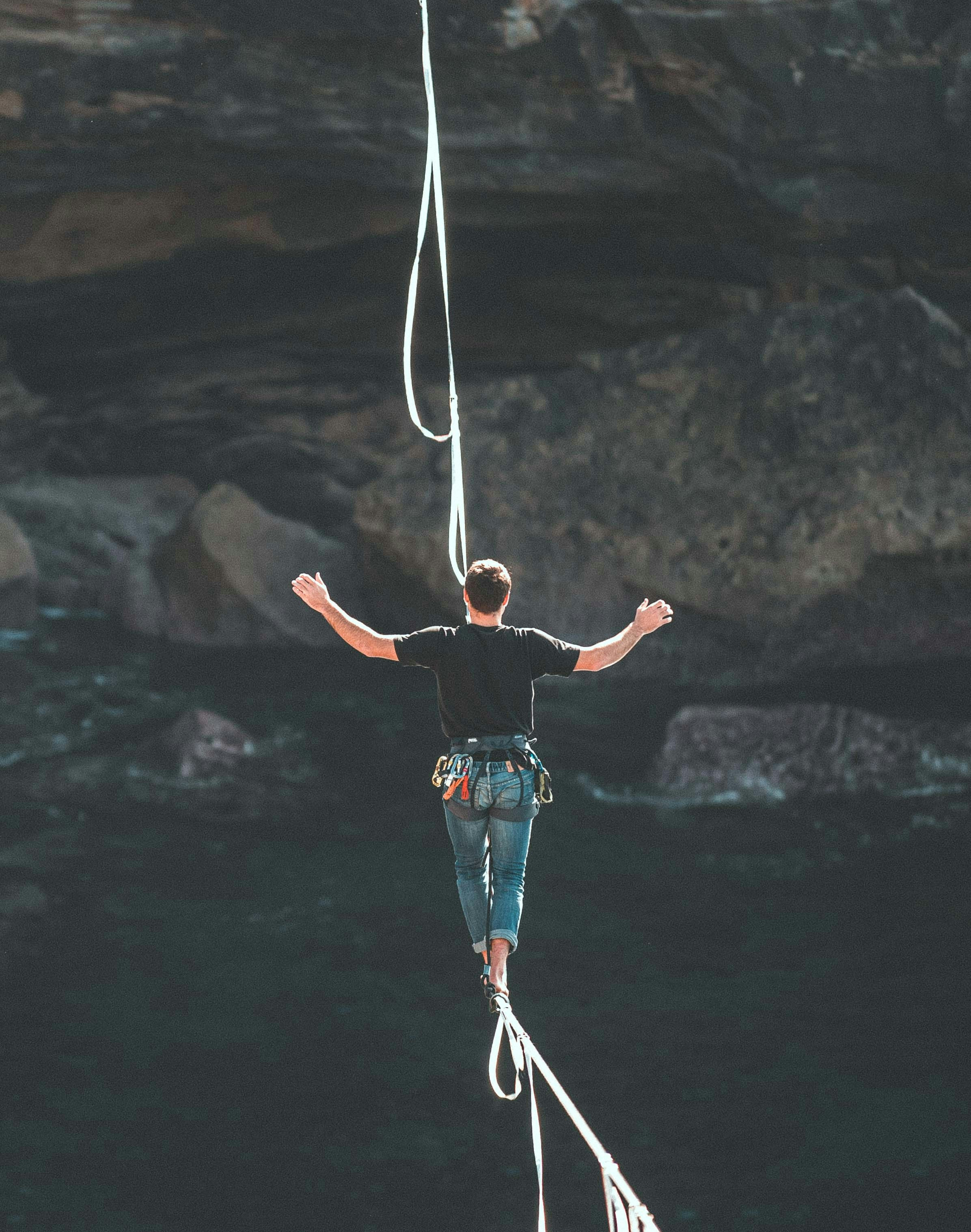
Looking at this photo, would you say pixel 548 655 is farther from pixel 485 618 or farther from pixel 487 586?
pixel 487 586

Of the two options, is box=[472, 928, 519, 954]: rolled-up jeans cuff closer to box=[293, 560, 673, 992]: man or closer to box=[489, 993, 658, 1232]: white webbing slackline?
box=[293, 560, 673, 992]: man

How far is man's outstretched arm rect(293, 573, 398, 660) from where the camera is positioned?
6.21 metres

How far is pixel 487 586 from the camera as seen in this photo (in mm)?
6195

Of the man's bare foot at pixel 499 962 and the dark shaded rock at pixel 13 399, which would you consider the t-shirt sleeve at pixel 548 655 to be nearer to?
the man's bare foot at pixel 499 962

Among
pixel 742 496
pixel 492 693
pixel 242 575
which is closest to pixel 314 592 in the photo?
pixel 492 693

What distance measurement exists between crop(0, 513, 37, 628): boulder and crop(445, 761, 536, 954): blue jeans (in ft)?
41.1

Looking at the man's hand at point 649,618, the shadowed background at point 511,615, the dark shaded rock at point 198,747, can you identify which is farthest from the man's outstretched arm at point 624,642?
the dark shaded rock at point 198,747

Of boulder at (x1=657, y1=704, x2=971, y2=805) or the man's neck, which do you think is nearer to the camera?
the man's neck

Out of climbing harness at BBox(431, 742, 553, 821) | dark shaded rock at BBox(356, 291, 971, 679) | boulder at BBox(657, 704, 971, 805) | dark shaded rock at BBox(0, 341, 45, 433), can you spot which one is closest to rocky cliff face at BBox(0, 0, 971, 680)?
dark shaded rock at BBox(356, 291, 971, 679)

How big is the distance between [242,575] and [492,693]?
11.0 meters

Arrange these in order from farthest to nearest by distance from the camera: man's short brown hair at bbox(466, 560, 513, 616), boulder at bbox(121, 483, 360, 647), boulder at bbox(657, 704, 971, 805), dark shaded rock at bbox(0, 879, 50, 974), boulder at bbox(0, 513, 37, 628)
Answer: boulder at bbox(0, 513, 37, 628), boulder at bbox(121, 483, 360, 647), boulder at bbox(657, 704, 971, 805), dark shaded rock at bbox(0, 879, 50, 974), man's short brown hair at bbox(466, 560, 513, 616)

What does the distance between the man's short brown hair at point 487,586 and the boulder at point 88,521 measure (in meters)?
12.9

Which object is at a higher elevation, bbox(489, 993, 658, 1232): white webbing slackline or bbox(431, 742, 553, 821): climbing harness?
bbox(431, 742, 553, 821): climbing harness

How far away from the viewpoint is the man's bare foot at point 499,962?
6.71m
